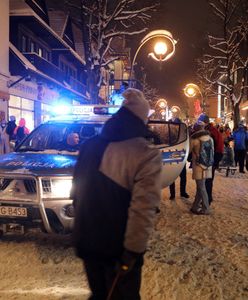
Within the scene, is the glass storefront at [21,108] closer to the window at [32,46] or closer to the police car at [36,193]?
the window at [32,46]

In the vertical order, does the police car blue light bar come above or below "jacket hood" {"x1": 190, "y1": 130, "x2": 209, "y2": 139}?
above

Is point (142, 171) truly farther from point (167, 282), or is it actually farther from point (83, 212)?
point (167, 282)

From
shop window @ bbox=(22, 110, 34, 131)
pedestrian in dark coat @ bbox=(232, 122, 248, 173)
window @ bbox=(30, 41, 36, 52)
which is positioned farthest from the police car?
window @ bbox=(30, 41, 36, 52)

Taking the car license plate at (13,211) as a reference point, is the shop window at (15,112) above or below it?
above

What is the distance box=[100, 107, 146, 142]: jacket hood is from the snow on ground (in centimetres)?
218

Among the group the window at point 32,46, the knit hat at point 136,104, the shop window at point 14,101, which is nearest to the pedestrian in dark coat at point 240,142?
the shop window at point 14,101

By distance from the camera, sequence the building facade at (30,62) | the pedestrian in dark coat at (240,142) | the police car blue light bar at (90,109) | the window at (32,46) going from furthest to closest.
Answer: the window at (32,46) < the building facade at (30,62) < the pedestrian in dark coat at (240,142) < the police car blue light bar at (90,109)

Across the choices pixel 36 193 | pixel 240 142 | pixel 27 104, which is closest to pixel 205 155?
pixel 36 193

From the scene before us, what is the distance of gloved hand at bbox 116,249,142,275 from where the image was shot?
2717 mm

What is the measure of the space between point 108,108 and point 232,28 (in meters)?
26.2

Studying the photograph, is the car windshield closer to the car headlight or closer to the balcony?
the car headlight

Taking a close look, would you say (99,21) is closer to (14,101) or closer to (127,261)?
(14,101)

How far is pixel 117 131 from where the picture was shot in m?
2.88

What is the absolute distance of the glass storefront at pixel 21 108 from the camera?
20766 millimetres
